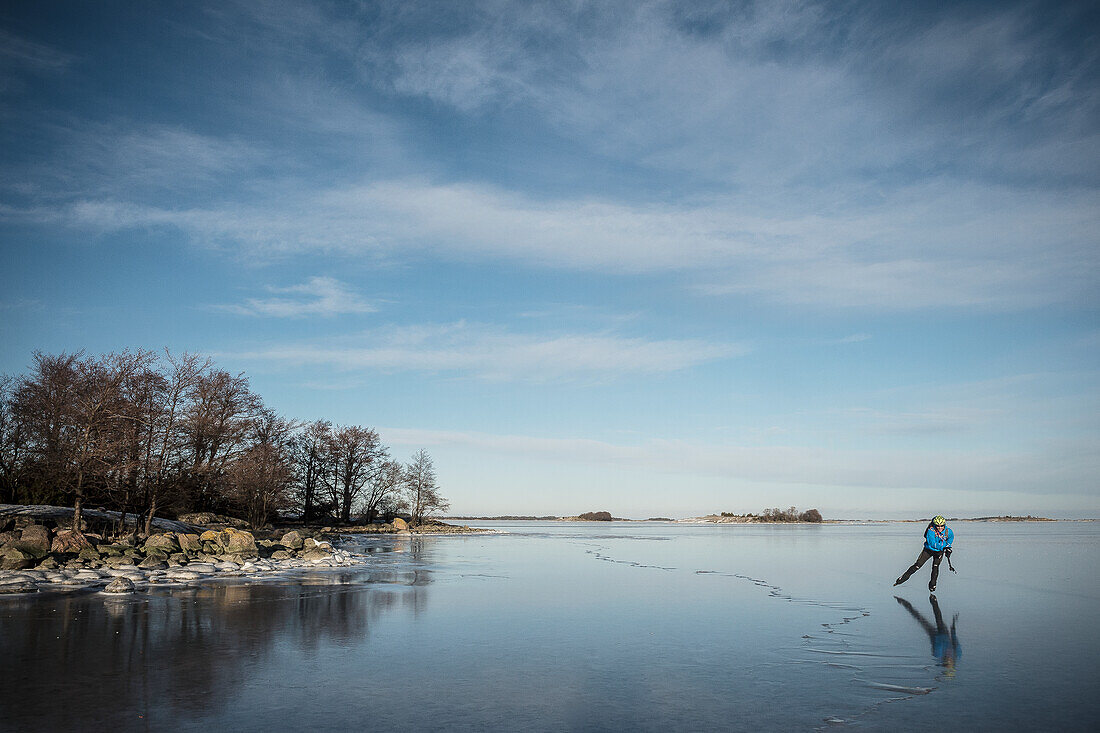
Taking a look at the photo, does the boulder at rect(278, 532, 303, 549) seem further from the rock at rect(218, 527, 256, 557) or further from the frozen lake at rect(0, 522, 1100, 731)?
the frozen lake at rect(0, 522, 1100, 731)

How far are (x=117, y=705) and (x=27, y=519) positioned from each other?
2098 centimetres

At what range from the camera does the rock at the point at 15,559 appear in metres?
17.1

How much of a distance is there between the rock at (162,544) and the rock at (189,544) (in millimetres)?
196

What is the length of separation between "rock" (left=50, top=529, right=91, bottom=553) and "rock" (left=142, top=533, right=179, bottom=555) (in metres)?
1.50

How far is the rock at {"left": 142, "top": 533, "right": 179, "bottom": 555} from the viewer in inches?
814

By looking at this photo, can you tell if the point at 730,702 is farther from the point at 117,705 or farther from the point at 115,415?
the point at 115,415

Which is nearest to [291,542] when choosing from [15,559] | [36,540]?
[36,540]

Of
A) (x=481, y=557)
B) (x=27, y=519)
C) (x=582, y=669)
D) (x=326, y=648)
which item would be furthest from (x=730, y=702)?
(x=27, y=519)

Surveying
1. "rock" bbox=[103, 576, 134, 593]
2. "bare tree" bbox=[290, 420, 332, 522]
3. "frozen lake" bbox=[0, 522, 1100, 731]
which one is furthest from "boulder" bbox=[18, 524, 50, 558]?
"bare tree" bbox=[290, 420, 332, 522]

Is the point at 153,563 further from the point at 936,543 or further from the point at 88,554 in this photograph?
the point at 936,543

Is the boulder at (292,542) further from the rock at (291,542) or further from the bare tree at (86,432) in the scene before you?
the bare tree at (86,432)

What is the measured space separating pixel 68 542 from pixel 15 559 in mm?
2525

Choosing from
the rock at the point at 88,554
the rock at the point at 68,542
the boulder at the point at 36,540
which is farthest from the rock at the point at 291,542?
the boulder at the point at 36,540

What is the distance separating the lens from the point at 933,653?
876cm
